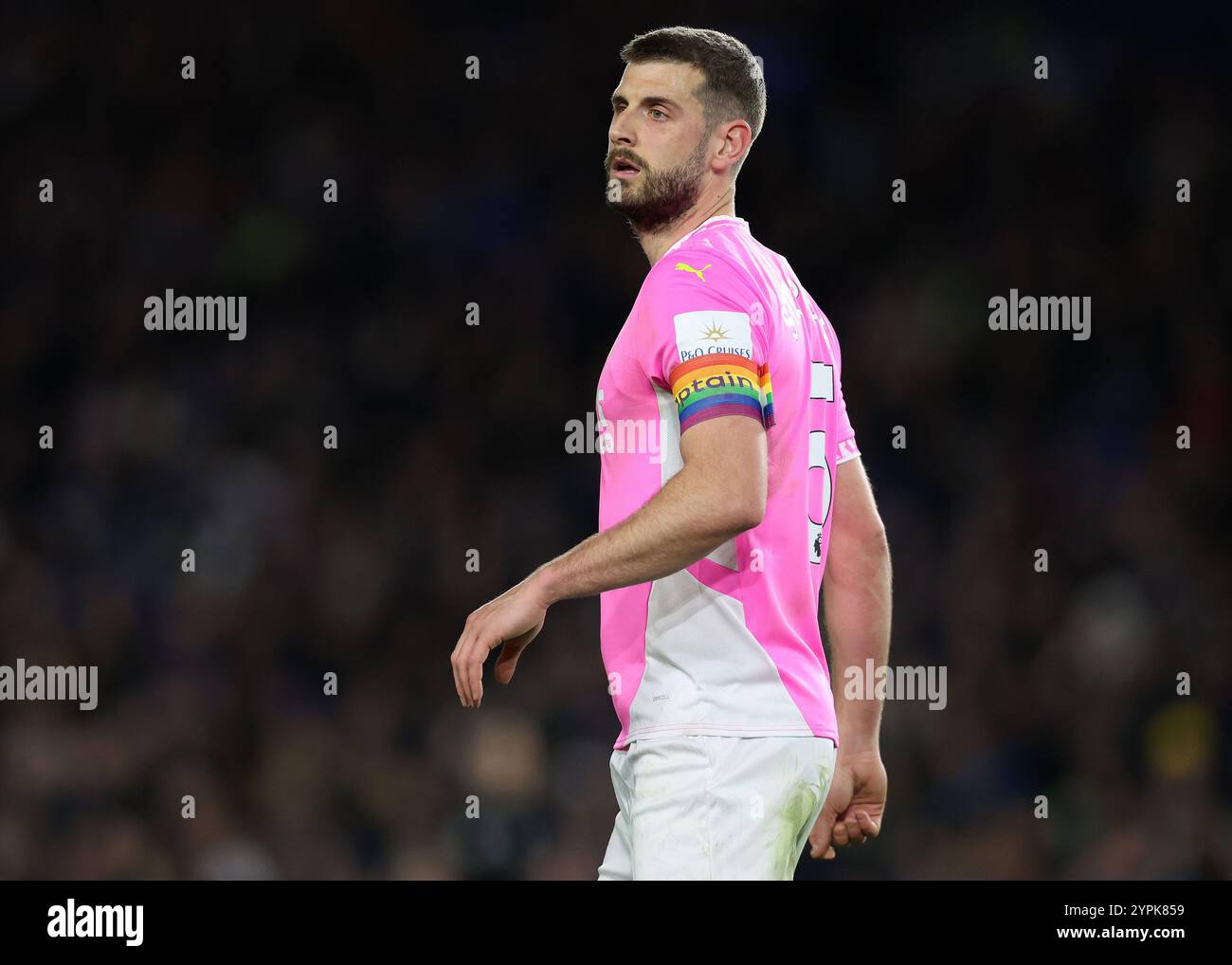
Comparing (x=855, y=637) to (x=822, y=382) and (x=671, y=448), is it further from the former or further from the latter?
(x=671, y=448)

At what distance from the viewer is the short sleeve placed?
8.19 ft

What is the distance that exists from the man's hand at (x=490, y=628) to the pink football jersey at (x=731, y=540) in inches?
10.6

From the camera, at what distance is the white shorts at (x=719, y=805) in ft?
8.32

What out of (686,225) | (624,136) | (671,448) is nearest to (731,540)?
(671,448)

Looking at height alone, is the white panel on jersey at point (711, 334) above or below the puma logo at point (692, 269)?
below

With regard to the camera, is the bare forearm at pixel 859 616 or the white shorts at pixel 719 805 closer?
the white shorts at pixel 719 805

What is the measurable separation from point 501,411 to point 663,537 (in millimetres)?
4057

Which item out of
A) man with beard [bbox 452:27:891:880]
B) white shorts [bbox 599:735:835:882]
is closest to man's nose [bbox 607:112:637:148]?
man with beard [bbox 452:27:891:880]

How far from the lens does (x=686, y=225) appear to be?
291 cm

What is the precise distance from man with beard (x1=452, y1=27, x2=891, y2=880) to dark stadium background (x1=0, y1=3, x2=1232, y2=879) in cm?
315

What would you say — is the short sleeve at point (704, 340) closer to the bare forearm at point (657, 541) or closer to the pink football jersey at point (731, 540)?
the pink football jersey at point (731, 540)

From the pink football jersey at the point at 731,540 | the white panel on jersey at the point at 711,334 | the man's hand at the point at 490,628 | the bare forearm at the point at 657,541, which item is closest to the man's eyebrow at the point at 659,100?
the pink football jersey at the point at 731,540

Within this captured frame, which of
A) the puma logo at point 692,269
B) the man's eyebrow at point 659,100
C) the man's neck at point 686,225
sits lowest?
the puma logo at point 692,269

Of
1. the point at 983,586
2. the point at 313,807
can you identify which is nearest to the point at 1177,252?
the point at 983,586
